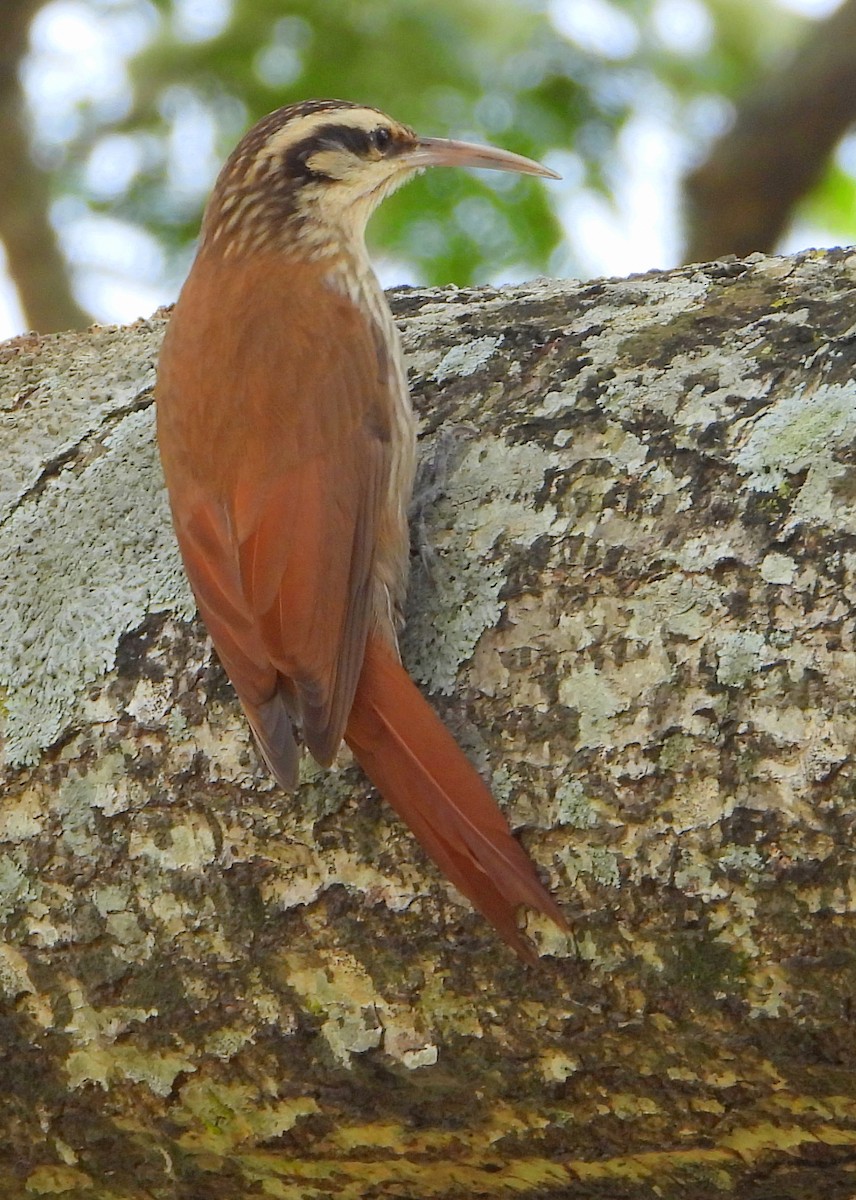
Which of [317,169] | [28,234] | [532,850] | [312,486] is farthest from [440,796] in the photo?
[28,234]

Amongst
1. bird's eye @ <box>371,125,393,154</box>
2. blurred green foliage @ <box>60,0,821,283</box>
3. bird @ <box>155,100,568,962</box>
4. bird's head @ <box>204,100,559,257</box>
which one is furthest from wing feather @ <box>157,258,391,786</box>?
blurred green foliage @ <box>60,0,821,283</box>

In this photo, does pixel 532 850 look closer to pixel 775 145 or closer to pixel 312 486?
pixel 312 486

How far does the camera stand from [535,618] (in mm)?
1896

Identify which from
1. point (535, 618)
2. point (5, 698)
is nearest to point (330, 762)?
point (535, 618)

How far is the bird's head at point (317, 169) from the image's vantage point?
298 cm

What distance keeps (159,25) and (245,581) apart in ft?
12.2

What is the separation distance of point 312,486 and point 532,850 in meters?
0.79

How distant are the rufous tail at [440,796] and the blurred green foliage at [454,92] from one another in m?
3.12

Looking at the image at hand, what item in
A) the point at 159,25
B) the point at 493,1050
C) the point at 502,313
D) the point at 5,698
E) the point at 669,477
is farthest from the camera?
the point at 159,25

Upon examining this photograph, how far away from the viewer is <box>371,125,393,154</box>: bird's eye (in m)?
3.07

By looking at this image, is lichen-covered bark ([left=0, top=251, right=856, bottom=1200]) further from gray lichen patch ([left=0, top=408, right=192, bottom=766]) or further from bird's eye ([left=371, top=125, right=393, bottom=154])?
bird's eye ([left=371, top=125, right=393, bottom=154])

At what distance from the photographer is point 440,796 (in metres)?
1.82

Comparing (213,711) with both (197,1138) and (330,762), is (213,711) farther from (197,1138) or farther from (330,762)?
(197,1138)

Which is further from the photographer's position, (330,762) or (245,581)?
(245,581)
